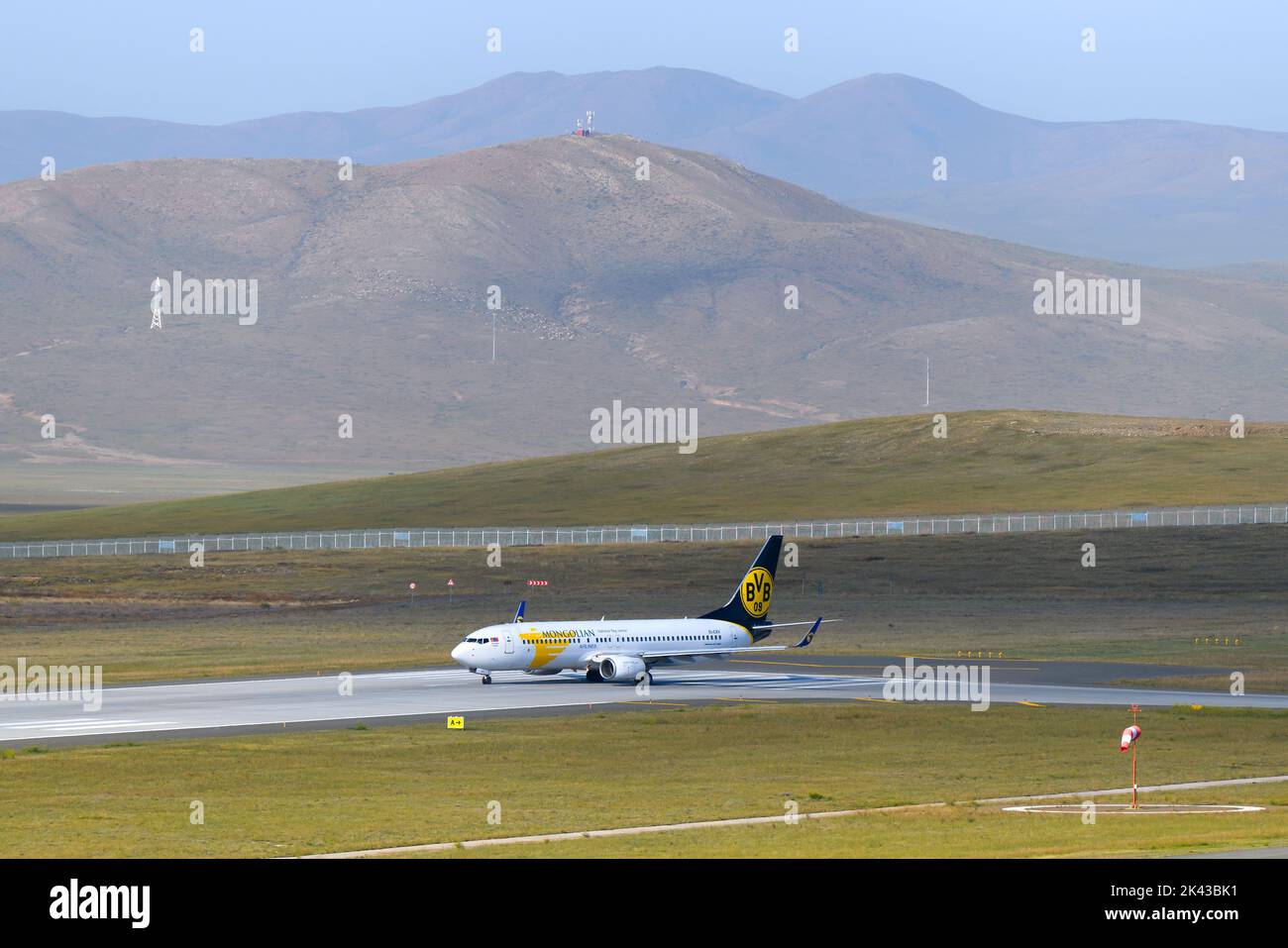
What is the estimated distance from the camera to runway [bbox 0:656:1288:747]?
5872 cm

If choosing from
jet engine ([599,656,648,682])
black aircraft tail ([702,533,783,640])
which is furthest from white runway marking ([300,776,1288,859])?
black aircraft tail ([702,533,783,640])

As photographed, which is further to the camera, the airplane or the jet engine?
the jet engine

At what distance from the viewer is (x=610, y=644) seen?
77.5 m

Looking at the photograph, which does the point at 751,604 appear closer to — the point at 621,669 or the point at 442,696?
the point at 621,669

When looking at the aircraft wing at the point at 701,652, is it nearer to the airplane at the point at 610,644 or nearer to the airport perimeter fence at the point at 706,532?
the airplane at the point at 610,644

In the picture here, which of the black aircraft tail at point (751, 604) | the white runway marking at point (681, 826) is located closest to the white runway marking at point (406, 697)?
the black aircraft tail at point (751, 604)

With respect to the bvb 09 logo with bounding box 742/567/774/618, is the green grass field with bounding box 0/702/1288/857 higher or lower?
lower

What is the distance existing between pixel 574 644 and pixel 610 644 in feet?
5.41

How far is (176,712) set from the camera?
204ft

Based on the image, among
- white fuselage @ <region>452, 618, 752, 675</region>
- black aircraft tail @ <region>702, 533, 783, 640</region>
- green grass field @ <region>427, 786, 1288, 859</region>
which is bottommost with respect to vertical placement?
green grass field @ <region>427, 786, 1288, 859</region>

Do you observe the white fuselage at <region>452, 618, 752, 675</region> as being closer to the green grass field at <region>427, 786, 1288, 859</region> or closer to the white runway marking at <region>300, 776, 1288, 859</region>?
the white runway marking at <region>300, 776, 1288, 859</region>
